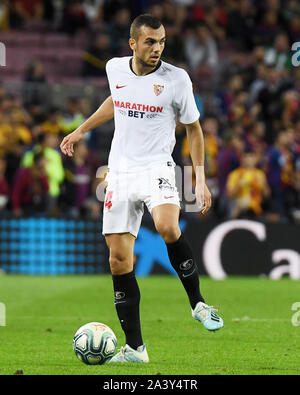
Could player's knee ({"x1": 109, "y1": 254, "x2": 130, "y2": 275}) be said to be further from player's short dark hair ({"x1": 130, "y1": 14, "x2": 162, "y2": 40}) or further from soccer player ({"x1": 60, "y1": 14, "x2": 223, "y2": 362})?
player's short dark hair ({"x1": 130, "y1": 14, "x2": 162, "y2": 40})

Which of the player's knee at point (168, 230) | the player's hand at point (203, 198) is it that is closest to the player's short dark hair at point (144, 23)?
the player's hand at point (203, 198)

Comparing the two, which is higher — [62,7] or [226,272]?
[62,7]

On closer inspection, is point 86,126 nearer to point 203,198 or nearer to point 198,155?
point 198,155

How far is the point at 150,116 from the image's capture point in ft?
24.0

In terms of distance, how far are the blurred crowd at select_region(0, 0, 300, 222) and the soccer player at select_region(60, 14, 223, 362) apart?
8173 millimetres

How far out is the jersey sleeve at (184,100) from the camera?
734 cm

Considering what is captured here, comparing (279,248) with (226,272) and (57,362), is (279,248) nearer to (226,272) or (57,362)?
(226,272)

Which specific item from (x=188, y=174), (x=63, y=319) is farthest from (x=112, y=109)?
(x=188, y=174)

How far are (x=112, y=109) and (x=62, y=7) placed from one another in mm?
15281

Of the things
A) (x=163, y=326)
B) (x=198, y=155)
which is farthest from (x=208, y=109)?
(x=198, y=155)

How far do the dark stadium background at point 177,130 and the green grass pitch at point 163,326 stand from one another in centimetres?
53

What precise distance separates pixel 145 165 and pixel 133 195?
0.78 feet

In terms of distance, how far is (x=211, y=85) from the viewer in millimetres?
19703

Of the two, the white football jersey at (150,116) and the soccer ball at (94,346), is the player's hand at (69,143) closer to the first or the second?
the white football jersey at (150,116)
